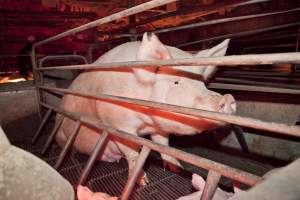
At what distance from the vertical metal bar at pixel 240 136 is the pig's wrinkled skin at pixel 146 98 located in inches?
40.2

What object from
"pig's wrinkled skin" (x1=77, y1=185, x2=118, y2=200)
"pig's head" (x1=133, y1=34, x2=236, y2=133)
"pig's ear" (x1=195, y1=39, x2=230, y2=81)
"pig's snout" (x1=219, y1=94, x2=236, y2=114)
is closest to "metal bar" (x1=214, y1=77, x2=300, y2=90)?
"pig's ear" (x1=195, y1=39, x2=230, y2=81)

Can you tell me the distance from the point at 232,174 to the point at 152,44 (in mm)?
1174

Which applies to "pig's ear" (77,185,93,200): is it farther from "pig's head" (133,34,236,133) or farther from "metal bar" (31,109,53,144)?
"metal bar" (31,109,53,144)

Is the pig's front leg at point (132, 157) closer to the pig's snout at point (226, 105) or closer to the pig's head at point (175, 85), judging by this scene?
the pig's head at point (175, 85)

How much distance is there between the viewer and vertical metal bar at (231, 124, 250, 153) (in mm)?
3537

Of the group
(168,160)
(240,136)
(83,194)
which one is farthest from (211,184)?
(240,136)

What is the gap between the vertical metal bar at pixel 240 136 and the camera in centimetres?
354

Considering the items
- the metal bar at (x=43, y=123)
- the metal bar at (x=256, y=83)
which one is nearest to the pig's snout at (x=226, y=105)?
the metal bar at (x=256, y=83)

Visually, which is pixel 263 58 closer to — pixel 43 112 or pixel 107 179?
pixel 107 179

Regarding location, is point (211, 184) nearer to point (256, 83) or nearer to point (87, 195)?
point (87, 195)

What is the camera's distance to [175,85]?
7.69 ft

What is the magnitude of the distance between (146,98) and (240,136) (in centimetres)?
156

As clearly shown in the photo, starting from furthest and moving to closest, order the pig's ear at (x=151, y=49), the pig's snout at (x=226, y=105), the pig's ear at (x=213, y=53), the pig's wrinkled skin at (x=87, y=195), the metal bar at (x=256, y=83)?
the metal bar at (x=256, y=83)
the pig's ear at (x=213, y=53)
the pig's wrinkled skin at (x=87, y=195)
the pig's ear at (x=151, y=49)
the pig's snout at (x=226, y=105)

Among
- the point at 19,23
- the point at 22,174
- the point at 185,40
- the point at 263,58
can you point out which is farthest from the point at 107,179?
the point at 19,23
